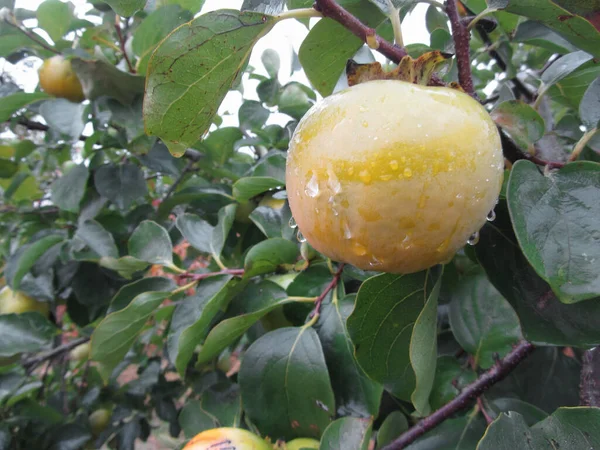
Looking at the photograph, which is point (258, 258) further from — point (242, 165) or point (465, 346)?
point (242, 165)

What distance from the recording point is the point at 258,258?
69cm

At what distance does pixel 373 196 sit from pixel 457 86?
0.53 feet

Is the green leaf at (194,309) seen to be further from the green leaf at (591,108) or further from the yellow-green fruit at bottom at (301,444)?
the green leaf at (591,108)

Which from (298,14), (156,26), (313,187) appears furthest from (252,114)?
(313,187)

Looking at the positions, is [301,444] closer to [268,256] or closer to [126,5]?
[268,256]

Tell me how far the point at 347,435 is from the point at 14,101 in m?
1.01

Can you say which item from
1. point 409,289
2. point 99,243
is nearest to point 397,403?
point 409,289

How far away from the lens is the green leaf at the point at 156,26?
2.95ft

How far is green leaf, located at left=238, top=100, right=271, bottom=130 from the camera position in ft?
3.67

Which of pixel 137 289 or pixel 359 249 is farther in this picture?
pixel 137 289

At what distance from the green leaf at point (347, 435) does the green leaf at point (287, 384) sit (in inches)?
2.2

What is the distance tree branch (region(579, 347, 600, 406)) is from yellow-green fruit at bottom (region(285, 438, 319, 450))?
363 mm

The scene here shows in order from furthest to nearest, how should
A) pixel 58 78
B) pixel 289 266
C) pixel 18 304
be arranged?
pixel 18 304, pixel 58 78, pixel 289 266

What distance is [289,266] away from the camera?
32.1 inches
